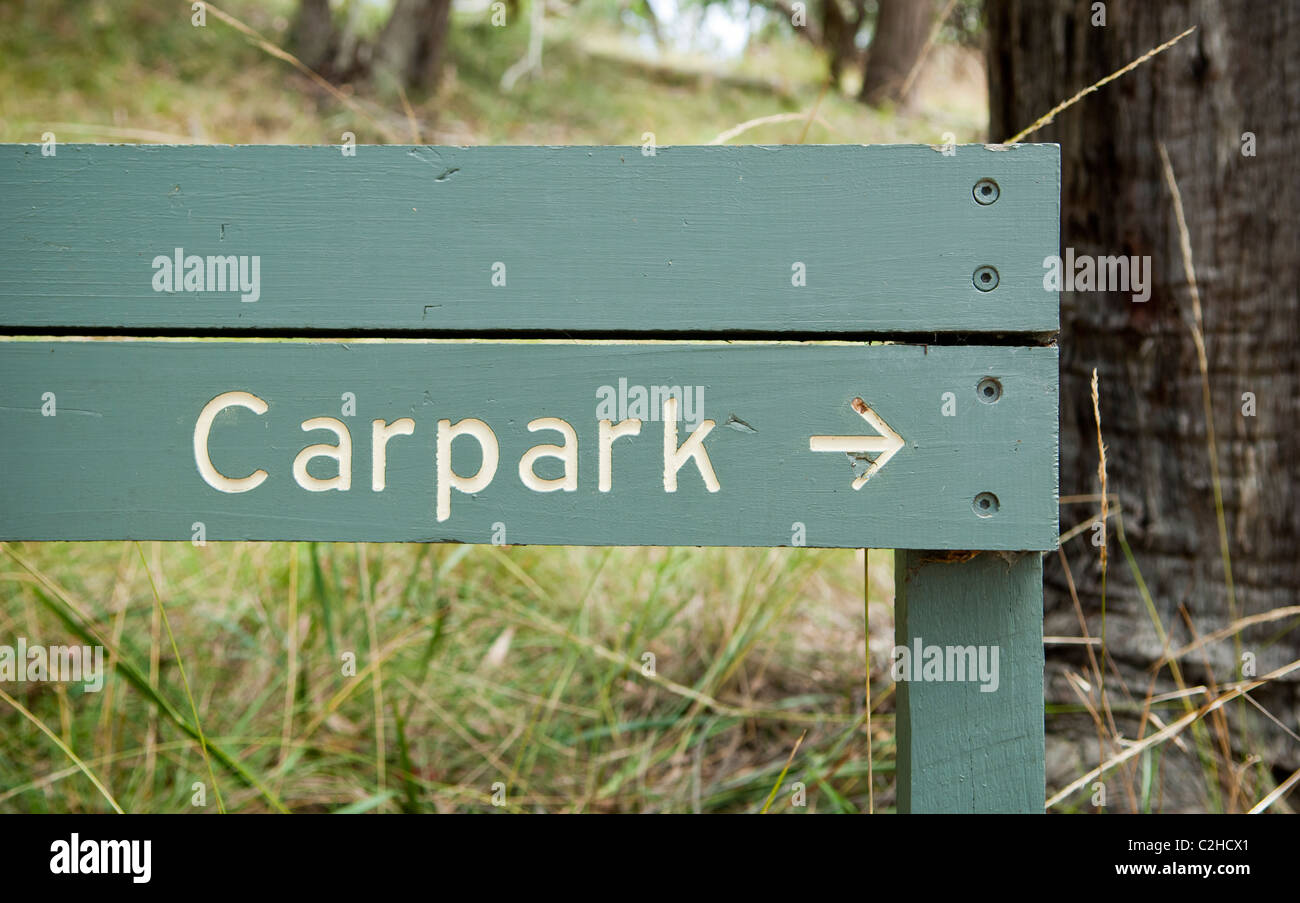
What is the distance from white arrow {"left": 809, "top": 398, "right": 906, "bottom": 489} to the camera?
1006 mm

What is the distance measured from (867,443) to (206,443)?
72 cm

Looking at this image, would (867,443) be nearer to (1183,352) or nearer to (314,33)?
(1183,352)

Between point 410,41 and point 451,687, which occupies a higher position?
point 410,41

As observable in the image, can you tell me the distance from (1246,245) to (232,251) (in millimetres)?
1389

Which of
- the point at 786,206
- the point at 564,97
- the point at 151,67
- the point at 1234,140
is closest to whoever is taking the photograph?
the point at 786,206

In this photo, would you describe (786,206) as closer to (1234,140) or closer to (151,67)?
(1234,140)

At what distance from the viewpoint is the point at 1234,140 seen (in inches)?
54.7

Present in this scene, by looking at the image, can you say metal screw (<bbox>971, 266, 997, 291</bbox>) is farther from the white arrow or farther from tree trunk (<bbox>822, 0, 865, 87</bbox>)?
tree trunk (<bbox>822, 0, 865, 87</bbox>)

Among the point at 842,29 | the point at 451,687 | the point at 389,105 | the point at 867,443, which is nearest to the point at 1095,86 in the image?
the point at 867,443

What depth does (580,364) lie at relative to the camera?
1.03 metres

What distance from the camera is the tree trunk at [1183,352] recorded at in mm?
1384

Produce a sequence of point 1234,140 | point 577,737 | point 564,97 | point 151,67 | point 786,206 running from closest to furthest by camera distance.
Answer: point 786,206 < point 1234,140 < point 577,737 < point 151,67 < point 564,97
